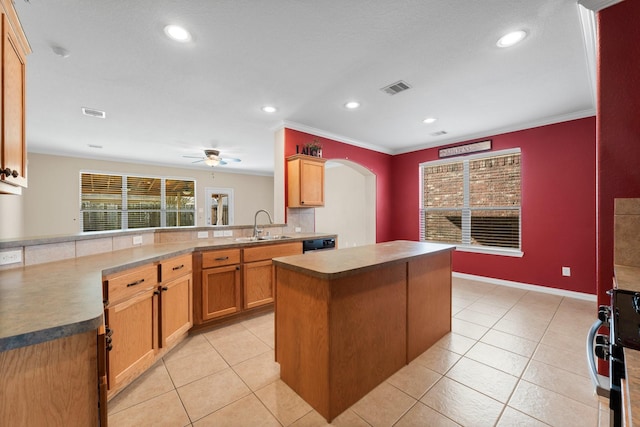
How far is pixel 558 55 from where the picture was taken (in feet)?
7.51

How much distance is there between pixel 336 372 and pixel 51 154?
7537 mm

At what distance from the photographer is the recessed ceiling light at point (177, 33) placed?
1.93 m

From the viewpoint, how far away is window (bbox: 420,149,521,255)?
4.28 meters

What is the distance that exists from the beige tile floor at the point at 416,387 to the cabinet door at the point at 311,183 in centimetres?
187

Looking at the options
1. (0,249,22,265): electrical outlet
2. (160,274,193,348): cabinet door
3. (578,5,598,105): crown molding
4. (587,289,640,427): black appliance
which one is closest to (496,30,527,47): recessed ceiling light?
(578,5,598,105): crown molding

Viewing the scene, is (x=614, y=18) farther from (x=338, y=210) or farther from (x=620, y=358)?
(x=338, y=210)

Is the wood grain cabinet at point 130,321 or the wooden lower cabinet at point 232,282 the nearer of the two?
the wood grain cabinet at point 130,321

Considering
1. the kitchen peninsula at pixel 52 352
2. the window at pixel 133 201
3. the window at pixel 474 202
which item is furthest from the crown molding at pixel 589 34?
the window at pixel 133 201

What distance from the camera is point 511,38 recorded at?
2053mm

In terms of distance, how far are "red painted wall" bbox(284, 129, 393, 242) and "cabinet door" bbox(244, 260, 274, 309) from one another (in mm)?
1520

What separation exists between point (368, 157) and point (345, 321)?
4.10m

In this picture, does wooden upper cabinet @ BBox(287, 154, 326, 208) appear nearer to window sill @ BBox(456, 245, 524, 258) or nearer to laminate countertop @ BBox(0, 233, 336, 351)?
laminate countertop @ BBox(0, 233, 336, 351)

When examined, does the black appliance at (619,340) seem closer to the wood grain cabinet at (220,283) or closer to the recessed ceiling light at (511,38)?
the recessed ceiling light at (511,38)

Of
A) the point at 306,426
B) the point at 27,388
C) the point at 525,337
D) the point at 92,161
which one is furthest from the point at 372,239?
the point at 92,161
